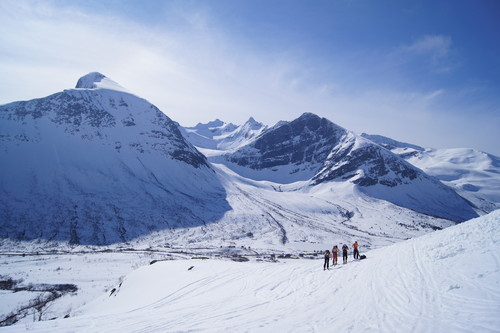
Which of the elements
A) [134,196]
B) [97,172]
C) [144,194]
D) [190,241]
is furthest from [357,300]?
[97,172]

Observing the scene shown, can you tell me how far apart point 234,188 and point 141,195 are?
57646 mm

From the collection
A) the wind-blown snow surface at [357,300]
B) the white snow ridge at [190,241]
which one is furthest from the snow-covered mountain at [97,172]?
the wind-blown snow surface at [357,300]

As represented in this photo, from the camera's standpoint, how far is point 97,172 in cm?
12144

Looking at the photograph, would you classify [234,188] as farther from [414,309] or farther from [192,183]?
[414,309]

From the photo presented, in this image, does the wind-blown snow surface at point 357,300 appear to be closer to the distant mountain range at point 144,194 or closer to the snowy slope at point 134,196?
the snowy slope at point 134,196

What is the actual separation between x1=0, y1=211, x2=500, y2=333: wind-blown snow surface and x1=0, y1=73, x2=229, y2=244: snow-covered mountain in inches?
2986

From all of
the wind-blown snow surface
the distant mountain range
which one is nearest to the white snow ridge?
the wind-blown snow surface

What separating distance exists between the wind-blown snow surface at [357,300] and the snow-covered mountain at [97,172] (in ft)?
249

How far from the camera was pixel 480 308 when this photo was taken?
34.2ft

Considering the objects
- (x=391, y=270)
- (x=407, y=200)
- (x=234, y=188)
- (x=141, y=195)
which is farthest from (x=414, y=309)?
(x=407, y=200)

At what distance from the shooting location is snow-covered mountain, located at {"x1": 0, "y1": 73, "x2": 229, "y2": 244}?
8885cm

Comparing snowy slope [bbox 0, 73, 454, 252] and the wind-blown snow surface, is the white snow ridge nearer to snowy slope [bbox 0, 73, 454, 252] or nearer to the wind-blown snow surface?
the wind-blown snow surface

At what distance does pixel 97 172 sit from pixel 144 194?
24581mm

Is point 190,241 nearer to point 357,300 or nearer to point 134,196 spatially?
point 134,196
